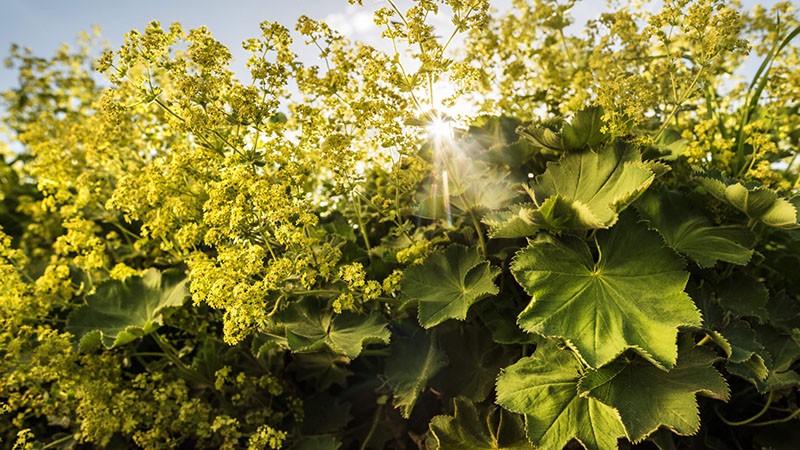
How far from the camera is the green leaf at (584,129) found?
1782 millimetres

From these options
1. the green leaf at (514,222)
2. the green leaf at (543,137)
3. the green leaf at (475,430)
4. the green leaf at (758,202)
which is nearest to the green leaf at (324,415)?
the green leaf at (475,430)

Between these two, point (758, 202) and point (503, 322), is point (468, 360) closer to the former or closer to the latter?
point (503, 322)

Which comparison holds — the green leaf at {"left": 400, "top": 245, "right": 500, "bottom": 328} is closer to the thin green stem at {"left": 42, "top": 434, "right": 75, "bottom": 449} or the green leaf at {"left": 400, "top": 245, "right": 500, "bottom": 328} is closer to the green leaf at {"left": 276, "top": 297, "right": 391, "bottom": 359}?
the green leaf at {"left": 276, "top": 297, "right": 391, "bottom": 359}

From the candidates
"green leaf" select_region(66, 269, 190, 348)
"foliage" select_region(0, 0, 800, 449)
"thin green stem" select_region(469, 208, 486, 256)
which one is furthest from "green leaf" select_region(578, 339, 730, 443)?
"green leaf" select_region(66, 269, 190, 348)

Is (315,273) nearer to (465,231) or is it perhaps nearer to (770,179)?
(465,231)

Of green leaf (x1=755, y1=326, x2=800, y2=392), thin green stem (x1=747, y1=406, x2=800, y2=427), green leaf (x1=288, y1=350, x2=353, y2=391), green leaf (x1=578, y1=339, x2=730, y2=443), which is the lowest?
thin green stem (x1=747, y1=406, x2=800, y2=427)

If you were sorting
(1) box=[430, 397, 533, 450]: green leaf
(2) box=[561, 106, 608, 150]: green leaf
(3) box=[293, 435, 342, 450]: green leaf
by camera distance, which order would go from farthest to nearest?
(3) box=[293, 435, 342, 450]: green leaf < (2) box=[561, 106, 608, 150]: green leaf < (1) box=[430, 397, 533, 450]: green leaf

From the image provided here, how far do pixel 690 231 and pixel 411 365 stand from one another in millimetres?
1048

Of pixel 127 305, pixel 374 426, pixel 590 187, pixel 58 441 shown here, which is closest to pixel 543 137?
pixel 590 187

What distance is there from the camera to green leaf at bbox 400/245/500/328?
1.69m

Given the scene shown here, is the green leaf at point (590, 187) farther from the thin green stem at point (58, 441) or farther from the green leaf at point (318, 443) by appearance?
the thin green stem at point (58, 441)

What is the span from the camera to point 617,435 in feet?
4.71

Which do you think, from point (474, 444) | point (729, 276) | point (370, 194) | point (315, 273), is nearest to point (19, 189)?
point (370, 194)

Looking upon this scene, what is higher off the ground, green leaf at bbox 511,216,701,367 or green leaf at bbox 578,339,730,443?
green leaf at bbox 511,216,701,367
